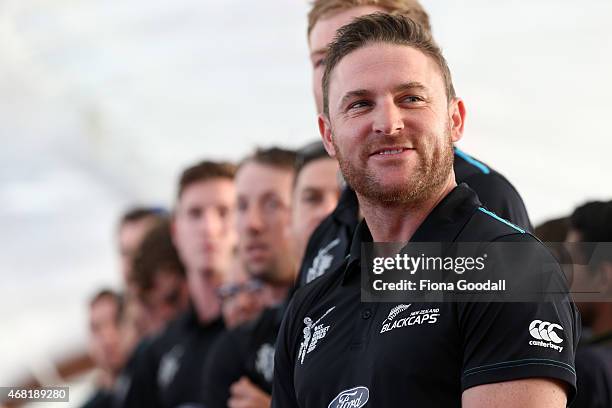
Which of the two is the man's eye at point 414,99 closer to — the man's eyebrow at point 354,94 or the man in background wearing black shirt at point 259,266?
the man's eyebrow at point 354,94

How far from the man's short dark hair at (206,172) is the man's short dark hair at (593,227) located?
8.16 ft

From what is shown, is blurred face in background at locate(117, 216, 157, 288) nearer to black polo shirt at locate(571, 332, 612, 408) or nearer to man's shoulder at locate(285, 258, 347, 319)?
black polo shirt at locate(571, 332, 612, 408)

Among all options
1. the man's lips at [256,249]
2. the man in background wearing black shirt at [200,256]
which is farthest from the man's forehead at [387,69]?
the man in background wearing black shirt at [200,256]

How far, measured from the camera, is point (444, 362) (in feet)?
5.84

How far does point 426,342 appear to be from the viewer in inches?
70.4

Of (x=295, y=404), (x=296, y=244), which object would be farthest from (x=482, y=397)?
(x=296, y=244)

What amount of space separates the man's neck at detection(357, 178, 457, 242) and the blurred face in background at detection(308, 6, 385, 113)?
88 cm

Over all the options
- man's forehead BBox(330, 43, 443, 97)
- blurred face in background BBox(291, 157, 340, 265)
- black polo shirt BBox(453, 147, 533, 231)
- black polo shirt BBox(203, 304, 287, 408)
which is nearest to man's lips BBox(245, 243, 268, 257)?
black polo shirt BBox(203, 304, 287, 408)

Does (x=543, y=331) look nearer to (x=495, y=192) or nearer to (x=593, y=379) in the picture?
(x=495, y=192)

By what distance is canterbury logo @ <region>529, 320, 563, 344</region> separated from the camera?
5.59ft

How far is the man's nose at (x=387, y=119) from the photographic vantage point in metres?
1.97

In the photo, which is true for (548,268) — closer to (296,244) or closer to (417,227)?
(417,227)

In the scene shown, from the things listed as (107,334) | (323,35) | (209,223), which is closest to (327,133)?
(323,35)

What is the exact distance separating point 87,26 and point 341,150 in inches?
402
